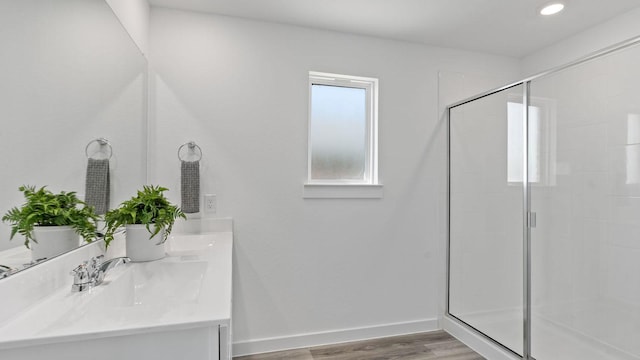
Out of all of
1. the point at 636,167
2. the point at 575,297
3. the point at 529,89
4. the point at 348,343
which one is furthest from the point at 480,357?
the point at 529,89

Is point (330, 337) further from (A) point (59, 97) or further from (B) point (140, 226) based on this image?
(A) point (59, 97)

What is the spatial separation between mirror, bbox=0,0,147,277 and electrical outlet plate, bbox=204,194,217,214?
0.47 metres

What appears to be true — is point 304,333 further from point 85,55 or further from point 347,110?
point 85,55

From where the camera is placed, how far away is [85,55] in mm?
1247

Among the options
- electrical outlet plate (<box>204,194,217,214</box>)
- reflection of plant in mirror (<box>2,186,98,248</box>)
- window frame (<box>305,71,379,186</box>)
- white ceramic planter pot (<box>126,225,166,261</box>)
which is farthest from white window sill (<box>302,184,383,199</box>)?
reflection of plant in mirror (<box>2,186,98,248</box>)

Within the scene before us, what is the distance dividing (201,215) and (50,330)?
1368mm

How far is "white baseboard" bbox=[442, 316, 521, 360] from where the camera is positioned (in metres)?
2.07

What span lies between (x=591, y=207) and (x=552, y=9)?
1263 mm

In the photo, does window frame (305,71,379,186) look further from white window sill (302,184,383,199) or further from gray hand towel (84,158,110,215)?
gray hand towel (84,158,110,215)

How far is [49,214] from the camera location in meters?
1.03

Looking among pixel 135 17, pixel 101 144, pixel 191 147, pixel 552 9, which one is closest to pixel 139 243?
pixel 101 144

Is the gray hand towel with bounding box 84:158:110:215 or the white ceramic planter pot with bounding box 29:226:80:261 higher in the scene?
the gray hand towel with bounding box 84:158:110:215

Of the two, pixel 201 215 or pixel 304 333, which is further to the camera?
pixel 304 333

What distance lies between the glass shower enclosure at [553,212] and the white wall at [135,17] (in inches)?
88.3
